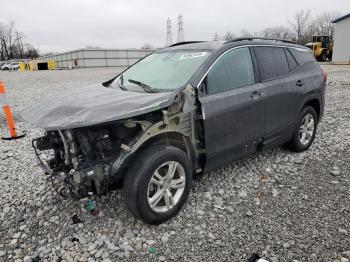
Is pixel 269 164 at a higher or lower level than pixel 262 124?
lower

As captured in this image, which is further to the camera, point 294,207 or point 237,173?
point 237,173

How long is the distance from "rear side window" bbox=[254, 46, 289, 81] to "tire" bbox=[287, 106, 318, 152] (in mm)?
822

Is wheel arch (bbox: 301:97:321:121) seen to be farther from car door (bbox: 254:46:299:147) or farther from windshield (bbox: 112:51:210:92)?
windshield (bbox: 112:51:210:92)

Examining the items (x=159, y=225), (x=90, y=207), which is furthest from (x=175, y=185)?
(x=90, y=207)

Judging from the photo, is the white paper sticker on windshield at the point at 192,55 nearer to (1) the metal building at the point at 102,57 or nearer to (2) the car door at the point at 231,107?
(2) the car door at the point at 231,107

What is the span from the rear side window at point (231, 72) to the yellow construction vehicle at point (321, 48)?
33.0m

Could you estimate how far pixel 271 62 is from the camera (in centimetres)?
416

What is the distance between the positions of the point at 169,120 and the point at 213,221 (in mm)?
1167

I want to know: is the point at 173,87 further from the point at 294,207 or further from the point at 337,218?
the point at 337,218

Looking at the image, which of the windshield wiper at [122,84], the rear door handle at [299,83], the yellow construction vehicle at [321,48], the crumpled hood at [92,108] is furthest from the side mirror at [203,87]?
the yellow construction vehicle at [321,48]

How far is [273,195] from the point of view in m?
3.63

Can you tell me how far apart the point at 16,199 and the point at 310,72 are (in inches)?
183

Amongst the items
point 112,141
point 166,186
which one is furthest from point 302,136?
point 112,141

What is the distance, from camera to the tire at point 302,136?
4.68 meters
